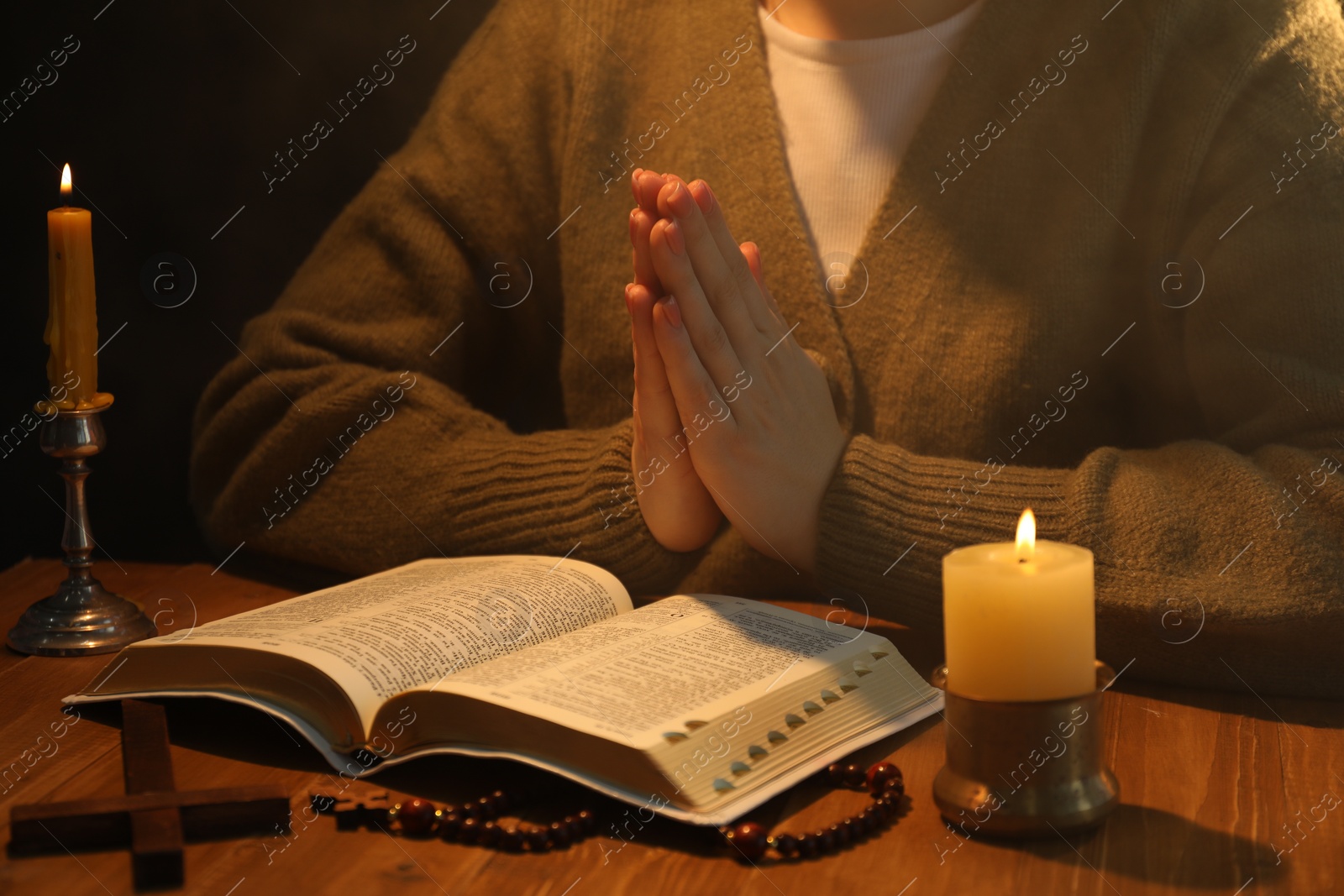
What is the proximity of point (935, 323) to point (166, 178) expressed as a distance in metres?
0.94

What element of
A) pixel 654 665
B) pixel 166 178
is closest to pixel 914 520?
pixel 654 665

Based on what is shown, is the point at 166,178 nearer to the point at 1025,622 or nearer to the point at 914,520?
the point at 914,520

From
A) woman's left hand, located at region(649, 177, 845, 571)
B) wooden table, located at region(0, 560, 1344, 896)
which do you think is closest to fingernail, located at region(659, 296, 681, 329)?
woman's left hand, located at region(649, 177, 845, 571)

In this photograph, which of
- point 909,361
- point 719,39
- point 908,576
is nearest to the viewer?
point 908,576

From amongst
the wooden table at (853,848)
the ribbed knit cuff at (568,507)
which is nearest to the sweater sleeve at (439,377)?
the ribbed knit cuff at (568,507)

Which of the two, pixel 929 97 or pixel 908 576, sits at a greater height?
pixel 929 97

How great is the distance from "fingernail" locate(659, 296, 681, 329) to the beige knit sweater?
0.16 meters

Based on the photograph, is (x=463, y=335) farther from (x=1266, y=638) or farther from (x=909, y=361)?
(x=1266, y=638)

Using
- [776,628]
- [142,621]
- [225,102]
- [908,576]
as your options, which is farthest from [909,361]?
[225,102]

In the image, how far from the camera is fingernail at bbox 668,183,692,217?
0.89 m

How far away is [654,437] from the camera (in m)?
0.95

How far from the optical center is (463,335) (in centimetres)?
127

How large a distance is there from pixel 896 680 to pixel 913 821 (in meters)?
0.14

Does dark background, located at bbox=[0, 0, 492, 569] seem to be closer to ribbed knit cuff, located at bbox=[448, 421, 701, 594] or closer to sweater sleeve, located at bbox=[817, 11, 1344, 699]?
ribbed knit cuff, located at bbox=[448, 421, 701, 594]
